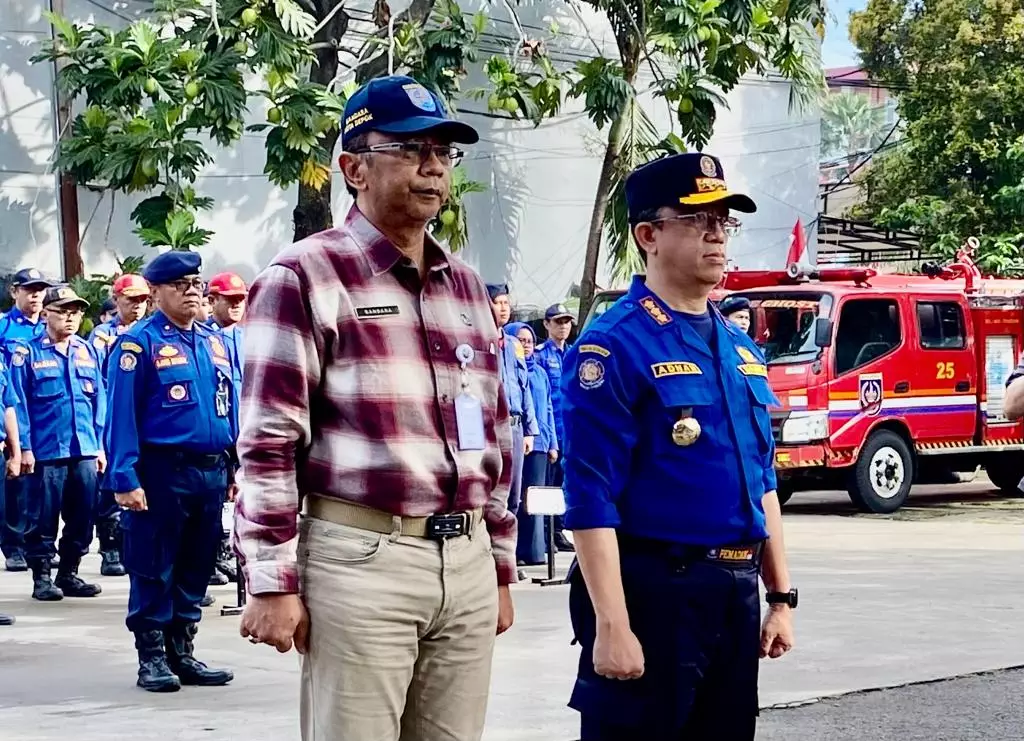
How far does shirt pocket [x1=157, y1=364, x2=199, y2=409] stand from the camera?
759 cm

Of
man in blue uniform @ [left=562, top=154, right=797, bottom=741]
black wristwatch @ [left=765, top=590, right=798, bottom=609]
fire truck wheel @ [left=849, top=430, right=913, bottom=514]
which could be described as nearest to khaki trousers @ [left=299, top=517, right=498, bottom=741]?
man in blue uniform @ [left=562, top=154, right=797, bottom=741]

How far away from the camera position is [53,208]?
17531 mm

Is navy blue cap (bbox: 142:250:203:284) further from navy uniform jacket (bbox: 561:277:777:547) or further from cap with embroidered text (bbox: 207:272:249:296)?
Result: navy uniform jacket (bbox: 561:277:777:547)

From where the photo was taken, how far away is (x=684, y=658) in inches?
158

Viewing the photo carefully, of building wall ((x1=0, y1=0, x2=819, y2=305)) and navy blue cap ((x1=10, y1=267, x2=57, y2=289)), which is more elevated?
building wall ((x1=0, y1=0, x2=819, y2=305))

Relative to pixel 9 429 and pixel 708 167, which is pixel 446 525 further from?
pixel 9 429

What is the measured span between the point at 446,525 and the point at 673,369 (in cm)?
72

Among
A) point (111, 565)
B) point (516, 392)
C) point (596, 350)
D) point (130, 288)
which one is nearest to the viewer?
point (596, 350)

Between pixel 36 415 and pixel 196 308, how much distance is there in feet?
12.3

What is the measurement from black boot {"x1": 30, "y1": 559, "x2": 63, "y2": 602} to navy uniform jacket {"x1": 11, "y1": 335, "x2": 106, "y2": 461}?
678 millimetres

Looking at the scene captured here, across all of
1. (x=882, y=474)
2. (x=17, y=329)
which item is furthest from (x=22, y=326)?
(x=882, y=474)

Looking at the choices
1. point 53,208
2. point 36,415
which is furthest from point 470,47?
point 36,415

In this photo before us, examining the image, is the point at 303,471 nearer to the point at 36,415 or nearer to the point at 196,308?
the point at 196,308

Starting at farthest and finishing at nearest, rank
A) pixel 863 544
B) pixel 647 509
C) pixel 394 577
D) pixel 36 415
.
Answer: pixel 863 544 → pixel 36 415 → pixel 647 509 → pixel 394 577
